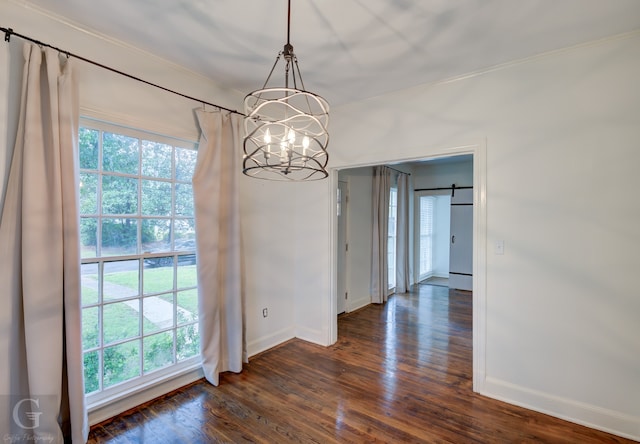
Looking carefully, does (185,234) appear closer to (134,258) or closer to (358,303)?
(134,258)

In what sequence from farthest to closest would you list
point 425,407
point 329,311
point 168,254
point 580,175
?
point 329,311, point 168,254, point 425,407, point 580,175

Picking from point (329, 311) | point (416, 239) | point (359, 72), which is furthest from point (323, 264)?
point (416, 239)

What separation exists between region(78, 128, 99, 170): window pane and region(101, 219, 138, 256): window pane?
0.42 meters

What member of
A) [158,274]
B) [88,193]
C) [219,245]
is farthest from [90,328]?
[219,245]

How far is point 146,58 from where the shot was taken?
2396 millimetres

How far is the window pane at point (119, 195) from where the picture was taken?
2236 mm

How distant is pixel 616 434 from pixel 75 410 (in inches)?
143

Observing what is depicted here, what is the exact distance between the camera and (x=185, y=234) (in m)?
2.76

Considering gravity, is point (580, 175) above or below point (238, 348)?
→ above

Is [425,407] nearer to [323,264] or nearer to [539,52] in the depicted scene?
[323,264]

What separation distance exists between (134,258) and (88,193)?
0.59 m

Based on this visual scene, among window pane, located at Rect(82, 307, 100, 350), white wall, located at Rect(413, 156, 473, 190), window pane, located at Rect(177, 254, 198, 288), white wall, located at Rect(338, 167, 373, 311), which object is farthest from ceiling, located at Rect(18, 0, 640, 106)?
white wall, located at Rect(413, 156, 473, 190)

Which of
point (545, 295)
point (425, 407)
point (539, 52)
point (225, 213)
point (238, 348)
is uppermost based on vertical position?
point (539, 52)

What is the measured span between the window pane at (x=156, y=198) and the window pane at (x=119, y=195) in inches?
2.8
